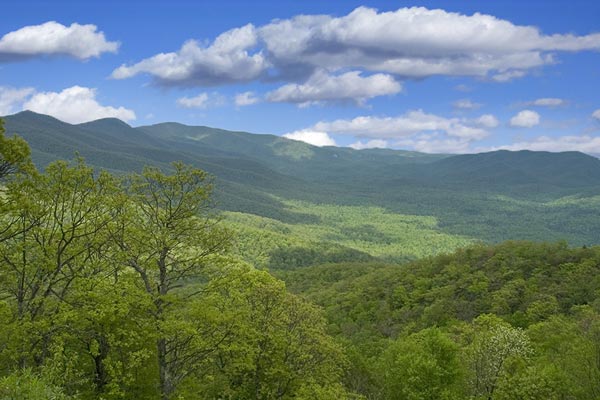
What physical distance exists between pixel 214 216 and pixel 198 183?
2234 mm

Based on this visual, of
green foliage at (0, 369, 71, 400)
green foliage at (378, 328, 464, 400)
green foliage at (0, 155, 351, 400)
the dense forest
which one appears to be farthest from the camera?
green foliage at (378, 328, 464, 400)

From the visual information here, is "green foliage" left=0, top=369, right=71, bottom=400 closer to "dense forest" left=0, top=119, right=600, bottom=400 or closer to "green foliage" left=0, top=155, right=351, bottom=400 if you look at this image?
"dense forest" left=0, top=119, right=600, bottom=400

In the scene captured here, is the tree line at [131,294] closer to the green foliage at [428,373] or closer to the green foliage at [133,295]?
the green foliage at [133,295]

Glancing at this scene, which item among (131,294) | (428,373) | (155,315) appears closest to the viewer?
(131,294)

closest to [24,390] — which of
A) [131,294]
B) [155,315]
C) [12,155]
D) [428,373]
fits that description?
[131,294]

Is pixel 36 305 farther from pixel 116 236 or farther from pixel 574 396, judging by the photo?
pixel 574 396

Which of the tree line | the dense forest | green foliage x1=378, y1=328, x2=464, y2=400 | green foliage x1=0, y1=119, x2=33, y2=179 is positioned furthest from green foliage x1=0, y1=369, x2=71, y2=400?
green foliage x1=378, y1=328, x2=464, y2=400

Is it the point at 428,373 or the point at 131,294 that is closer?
the point at 131,294

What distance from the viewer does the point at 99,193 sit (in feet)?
95.8

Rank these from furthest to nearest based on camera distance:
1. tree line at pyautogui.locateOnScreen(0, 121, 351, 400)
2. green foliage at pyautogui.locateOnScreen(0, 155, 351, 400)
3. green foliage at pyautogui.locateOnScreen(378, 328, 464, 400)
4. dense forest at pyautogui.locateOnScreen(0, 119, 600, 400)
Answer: green foliage at pyautogui.locateOnScreen(378, 328, 464, 400)
green foliage at pyautogui.locateOnScreen(0, 155, 351, 400)
tree line at pyautogui.locateOnScreen(0, 121, 351, 400)
dense forest at pyautogui.locateOnScreen(0, 119, 600, 400)

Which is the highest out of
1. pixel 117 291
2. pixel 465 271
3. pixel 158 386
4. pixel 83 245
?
pixel 83 245

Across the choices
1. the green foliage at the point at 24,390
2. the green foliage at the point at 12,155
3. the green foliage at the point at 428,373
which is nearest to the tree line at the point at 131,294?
the green foliage at the point at 12,155

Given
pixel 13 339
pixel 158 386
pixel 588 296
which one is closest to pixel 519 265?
pixel 588 296

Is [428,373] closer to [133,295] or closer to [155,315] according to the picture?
[155,315]
